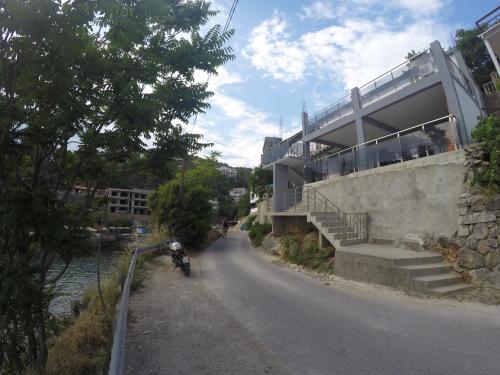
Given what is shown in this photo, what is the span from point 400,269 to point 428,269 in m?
0.77

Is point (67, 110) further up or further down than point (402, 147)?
further down

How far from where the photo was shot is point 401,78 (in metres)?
12.6

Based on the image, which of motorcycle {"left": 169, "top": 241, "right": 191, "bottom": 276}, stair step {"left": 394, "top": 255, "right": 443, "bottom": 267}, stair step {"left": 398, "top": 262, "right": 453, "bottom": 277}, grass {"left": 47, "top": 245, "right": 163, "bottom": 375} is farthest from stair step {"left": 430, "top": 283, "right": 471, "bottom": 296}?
motorcycle {"left": 169, "top": 241, "right": 191, "bottom": 276}

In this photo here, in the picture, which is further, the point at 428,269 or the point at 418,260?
the point at 418,260

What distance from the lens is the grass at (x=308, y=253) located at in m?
11.1

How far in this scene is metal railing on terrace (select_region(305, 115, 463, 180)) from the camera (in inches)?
368

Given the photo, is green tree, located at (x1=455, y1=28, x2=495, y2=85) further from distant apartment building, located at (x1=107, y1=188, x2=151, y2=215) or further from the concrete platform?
distant apartment building, located at (x1=107, y1=188, x2=151, y2=215)

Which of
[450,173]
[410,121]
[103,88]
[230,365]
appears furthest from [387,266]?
[410,121]

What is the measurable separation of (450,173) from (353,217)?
3889mm

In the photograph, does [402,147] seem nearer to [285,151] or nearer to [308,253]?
[308,253]

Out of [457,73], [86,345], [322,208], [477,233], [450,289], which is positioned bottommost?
[86,345]

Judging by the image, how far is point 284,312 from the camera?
6180 millimetres

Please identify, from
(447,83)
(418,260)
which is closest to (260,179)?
(447,83)

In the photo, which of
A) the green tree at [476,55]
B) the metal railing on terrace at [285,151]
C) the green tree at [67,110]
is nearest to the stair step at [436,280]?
the green tree at [67,110]
